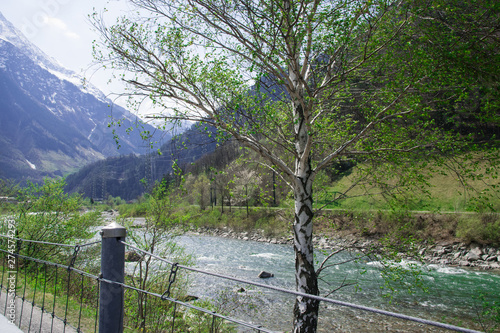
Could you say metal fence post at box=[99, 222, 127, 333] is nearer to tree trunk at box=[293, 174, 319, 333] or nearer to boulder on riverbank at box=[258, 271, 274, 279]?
tree trunk at box=[293, 174, 319, 333]

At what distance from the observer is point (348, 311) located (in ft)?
41.2

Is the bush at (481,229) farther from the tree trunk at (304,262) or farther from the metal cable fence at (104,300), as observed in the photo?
the tree trunk at (304,262)

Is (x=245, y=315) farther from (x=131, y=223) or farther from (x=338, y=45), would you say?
(x=338, y=45)

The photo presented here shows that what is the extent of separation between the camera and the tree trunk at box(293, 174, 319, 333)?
5503 millimetres

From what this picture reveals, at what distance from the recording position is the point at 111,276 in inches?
101

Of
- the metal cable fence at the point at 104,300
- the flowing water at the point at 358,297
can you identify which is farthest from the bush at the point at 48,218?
the flowing water at the point at 358,297

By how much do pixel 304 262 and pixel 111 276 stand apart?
12.4 feet

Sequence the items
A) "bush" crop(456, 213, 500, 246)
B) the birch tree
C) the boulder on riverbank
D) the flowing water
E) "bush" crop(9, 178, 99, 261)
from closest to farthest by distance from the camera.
A: the birch tree, the flowing water, "bush" crop(9, 178, 99, 261), the boulder on riverbank, "bush" crop(456, 213, 500, 246)

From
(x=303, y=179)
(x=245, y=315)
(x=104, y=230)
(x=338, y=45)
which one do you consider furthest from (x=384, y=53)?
(x=245, y=315)

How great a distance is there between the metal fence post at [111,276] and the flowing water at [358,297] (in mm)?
4840

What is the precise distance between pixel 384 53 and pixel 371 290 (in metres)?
12.7

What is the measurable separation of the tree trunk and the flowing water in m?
1.17

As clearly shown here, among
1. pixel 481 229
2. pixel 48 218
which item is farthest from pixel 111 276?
pixel 481 229

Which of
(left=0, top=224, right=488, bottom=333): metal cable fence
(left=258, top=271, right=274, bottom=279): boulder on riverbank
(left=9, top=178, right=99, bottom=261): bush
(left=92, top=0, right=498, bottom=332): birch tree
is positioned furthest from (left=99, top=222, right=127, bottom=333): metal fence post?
(left=258, top=271, right=274, bottom=279): boulder on riverbank
